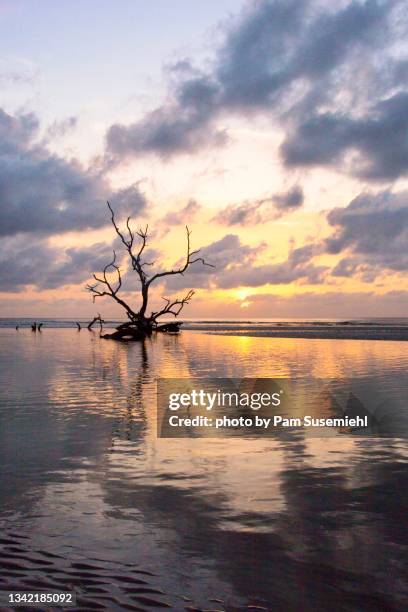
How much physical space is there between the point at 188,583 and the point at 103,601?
0.67 metres

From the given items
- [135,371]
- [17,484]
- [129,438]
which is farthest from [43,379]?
[17,484]

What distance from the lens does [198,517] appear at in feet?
19.1

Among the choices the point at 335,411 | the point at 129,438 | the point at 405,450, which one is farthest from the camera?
the point at 335,411

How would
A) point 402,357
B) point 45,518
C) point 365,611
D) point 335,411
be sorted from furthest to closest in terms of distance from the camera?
point 402,357 → point 335,411 → point 45,518 → point 365,611

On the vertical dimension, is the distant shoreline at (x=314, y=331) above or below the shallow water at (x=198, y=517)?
above

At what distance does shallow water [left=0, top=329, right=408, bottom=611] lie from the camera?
432 cm

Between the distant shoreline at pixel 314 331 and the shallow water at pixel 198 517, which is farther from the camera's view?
the distant shoreline at pixel 314 331

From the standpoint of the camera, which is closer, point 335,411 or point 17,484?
point 17,484

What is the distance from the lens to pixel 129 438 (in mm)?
9664

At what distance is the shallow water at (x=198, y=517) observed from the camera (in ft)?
14.2

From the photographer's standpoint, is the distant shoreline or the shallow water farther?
the distant shoreline

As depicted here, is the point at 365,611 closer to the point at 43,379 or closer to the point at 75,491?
the point at 75,491

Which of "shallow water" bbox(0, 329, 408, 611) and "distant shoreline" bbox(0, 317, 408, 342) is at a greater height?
"distant shoreline" bbox(0, 317, 408, 342)

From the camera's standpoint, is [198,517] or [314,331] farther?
[314,331]
